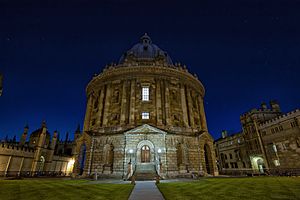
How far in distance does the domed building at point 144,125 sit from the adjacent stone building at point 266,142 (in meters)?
15.3

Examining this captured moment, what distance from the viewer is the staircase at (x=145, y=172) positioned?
859 inches

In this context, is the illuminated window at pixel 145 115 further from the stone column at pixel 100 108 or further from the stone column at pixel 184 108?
the stone column at pixel 100 108

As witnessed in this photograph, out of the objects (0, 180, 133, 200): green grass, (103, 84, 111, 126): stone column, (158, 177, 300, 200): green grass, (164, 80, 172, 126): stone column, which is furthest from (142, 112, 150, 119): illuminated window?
(0, 180, 133, 200): green grass

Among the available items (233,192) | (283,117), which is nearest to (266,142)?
(283,117)

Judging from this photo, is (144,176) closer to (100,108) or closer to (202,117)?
(100,108)

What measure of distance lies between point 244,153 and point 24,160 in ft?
191

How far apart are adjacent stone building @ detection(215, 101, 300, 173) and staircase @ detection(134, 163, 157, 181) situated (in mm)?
21974

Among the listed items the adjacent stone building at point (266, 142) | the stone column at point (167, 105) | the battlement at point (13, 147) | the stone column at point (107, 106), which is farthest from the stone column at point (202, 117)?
the battlement at point (13, 147)

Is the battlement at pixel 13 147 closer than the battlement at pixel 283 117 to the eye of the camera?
No

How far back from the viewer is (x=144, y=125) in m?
26.1

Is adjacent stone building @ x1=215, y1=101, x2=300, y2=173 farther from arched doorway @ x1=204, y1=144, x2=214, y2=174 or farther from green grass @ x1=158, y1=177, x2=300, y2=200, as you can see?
green grass @ x1=158, y1=177, x2=300, y2=200

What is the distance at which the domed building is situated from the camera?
25.7 metres

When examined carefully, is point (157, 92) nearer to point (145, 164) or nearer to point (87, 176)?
point (145, 164)

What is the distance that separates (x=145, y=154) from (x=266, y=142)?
31832mm
